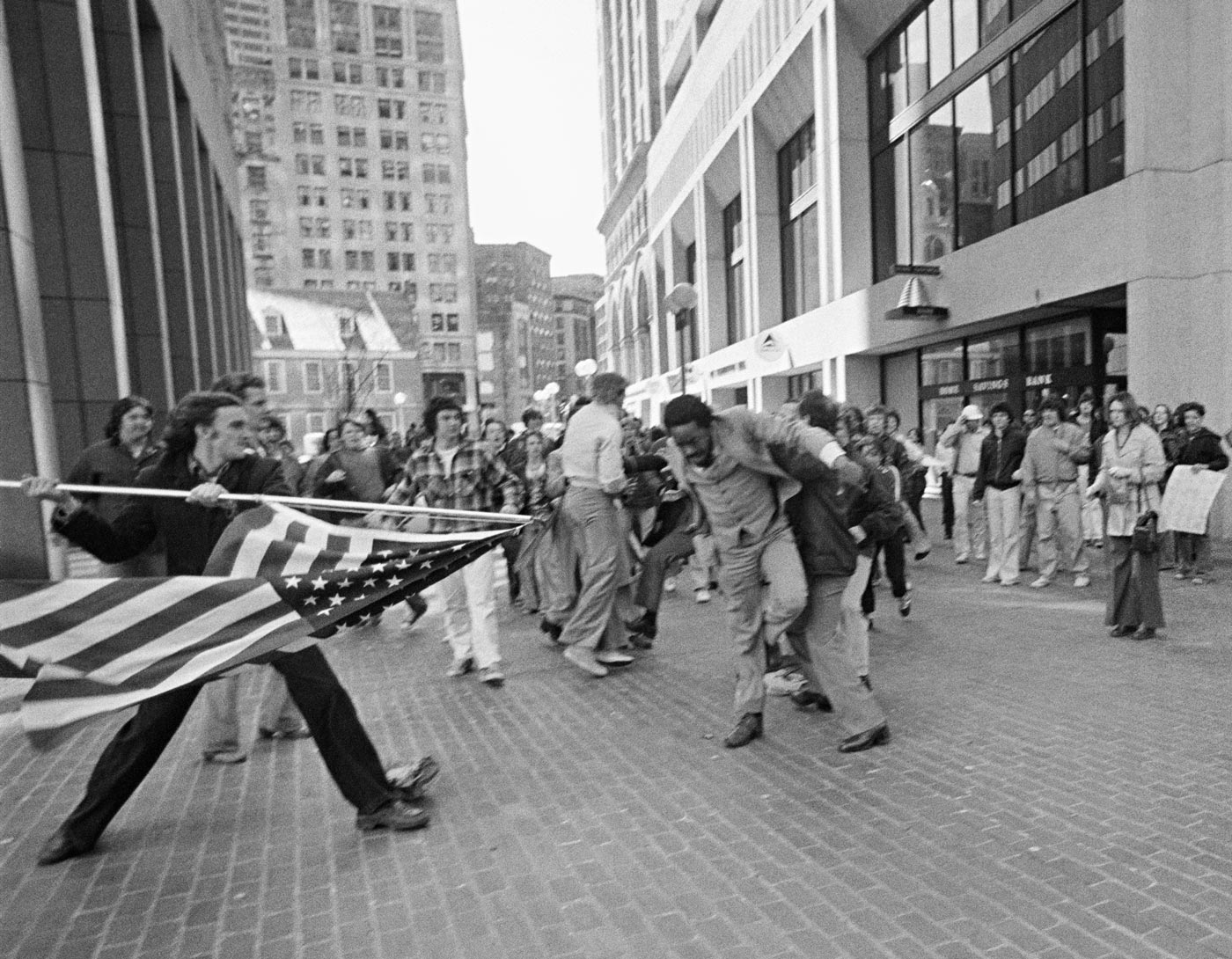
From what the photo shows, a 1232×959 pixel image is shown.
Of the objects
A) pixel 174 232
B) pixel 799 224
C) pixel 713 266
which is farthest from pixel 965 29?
pixel 713 266

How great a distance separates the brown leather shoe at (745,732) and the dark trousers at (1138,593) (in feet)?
12.0

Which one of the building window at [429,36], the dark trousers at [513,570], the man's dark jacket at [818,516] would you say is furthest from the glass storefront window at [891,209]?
the building window at [429,36]

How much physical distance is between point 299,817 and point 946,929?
2.77 meters

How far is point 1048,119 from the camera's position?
15.2 m

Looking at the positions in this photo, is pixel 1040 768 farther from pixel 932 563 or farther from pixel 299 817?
pixel 932 563

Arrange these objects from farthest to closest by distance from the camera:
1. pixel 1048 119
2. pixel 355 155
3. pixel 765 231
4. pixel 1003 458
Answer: pixel 355 155 < pixel 765 231 < pixel 1048 119 < pixel 1003 458

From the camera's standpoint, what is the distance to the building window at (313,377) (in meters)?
67.5

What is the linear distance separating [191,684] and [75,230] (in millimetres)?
10153

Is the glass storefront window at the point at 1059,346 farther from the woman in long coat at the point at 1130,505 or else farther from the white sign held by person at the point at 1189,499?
the woman in long coat at the point at 1130,505

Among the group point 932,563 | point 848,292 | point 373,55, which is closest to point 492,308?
point 373,55

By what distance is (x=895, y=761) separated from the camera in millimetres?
4438

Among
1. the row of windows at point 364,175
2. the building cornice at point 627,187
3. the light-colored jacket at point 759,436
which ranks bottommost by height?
the light-colored jacket at point 759,436

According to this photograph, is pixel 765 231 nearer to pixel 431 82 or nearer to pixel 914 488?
pixel 914 488

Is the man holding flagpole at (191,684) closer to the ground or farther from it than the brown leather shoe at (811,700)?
farther from it
